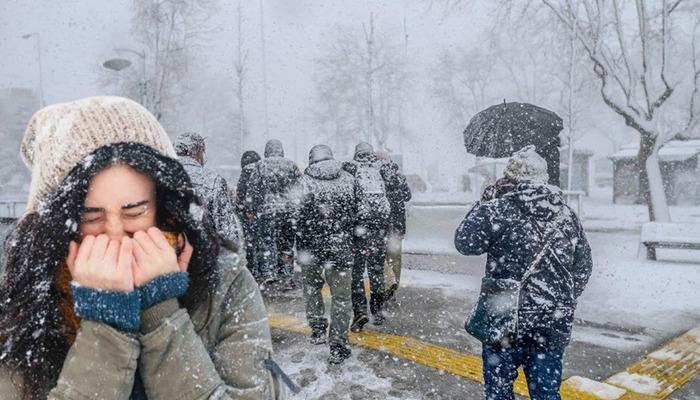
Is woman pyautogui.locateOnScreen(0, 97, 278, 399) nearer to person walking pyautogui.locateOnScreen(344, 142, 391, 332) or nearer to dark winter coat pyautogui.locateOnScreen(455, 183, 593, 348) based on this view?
dark winter coat pyautogui.locateOnScreen(455, 183, 593, 348)

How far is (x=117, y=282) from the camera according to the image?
1.10 m

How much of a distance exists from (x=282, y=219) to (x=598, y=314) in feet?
15.4

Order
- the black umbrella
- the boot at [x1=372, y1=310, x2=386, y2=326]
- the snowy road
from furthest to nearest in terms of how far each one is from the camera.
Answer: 1. the black umbrella
2. the boot at [x1=372, y1=310, x2=386, y2=326]
3. the snowy road

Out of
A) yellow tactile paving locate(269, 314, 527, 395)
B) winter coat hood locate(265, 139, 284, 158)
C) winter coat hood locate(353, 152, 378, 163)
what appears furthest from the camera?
winter coat hood locate(265, 139, 284, 158)

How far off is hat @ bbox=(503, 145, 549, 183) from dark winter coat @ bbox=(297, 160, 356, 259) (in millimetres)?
2014

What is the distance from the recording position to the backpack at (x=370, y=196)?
5.01 meters

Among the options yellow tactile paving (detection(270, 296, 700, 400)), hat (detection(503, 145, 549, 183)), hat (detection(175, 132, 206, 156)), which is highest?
hat (detection(175, 132, 206, 156))

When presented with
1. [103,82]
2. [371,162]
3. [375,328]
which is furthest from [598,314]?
[103,82]

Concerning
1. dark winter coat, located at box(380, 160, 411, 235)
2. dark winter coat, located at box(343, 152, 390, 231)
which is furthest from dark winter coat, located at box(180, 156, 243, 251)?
dark winter coat, located at box(380, 160, 411, 235)

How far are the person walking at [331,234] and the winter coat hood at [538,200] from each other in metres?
2.10

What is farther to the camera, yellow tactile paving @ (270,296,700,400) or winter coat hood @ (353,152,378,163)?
winter coat hood @ (353,152,378,163)

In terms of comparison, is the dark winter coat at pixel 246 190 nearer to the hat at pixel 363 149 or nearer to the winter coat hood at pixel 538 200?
the hat at pixel 363 149

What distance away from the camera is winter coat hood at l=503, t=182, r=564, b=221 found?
2748mm

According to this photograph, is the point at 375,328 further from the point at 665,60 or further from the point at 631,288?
the point at 665,60
